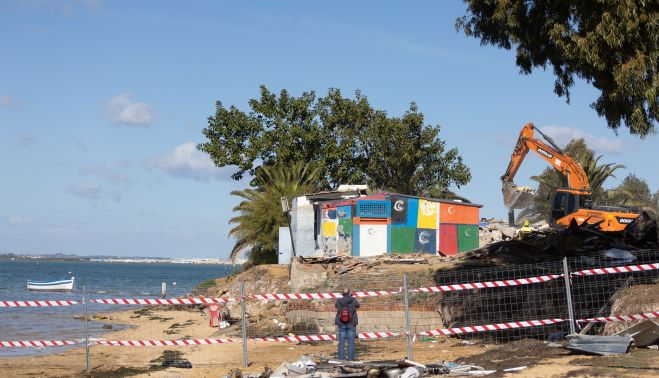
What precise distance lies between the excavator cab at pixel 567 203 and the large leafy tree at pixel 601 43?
470 inches

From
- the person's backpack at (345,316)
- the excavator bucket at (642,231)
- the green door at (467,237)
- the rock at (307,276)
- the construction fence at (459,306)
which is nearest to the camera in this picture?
the person's backpack at (345,316)

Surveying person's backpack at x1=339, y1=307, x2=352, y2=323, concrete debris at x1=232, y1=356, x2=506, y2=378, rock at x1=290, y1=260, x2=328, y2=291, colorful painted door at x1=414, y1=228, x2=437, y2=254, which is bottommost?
concrete debris at x1=232, y1=356, x2=506, y2=378

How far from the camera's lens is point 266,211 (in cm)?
4156

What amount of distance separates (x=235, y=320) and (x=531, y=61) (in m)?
13.5

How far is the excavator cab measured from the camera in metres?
29.2

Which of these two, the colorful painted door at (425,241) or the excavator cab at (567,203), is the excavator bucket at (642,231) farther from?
the colorful painted door at (425,241)

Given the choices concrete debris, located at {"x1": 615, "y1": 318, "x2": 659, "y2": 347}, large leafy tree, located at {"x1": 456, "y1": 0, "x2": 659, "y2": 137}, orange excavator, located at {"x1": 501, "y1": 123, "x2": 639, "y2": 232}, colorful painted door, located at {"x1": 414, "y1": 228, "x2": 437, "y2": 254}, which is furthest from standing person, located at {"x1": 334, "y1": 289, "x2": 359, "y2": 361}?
colorful painted door, located at {"x1": 414, "y1": 228, "x2": 437, "y2": 254}

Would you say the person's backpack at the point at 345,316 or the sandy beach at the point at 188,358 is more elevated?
the person's backpack at the point at 345,316

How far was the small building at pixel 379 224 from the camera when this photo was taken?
1232 inches

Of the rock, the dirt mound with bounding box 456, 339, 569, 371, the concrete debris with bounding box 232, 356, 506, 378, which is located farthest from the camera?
the rock

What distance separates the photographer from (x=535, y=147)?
3183cm

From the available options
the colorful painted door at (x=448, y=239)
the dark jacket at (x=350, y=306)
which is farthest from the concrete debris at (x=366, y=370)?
the colorful painted door at (x=448, y=239)

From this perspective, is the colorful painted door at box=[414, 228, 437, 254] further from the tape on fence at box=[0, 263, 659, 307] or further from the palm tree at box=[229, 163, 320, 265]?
the tape on fence at box=[0, 263, 659, 307]

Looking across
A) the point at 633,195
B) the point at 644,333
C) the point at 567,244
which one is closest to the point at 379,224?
the point at 567,244
